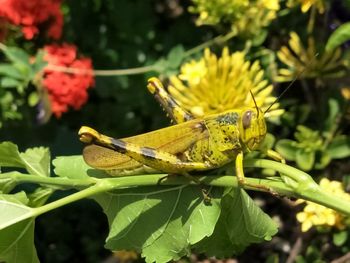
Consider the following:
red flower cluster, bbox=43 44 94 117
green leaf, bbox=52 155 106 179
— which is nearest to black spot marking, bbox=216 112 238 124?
green leaf, bbox=52 155 106 179

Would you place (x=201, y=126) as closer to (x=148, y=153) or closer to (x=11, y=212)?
(x=148, y=153)

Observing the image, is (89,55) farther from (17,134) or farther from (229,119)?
(229,119)

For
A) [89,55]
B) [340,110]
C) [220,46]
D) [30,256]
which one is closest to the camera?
[30,256]

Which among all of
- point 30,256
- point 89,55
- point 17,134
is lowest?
point 30,256

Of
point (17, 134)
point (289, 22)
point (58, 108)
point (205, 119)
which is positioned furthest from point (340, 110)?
point (17, 134)

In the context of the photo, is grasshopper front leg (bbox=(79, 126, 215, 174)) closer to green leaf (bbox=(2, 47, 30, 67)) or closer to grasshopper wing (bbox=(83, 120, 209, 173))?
grasshopper wing (bbox=(83, 120, 209, 173))

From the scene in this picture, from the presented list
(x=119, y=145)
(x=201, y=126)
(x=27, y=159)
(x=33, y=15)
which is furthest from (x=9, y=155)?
(x=33, y=15)
